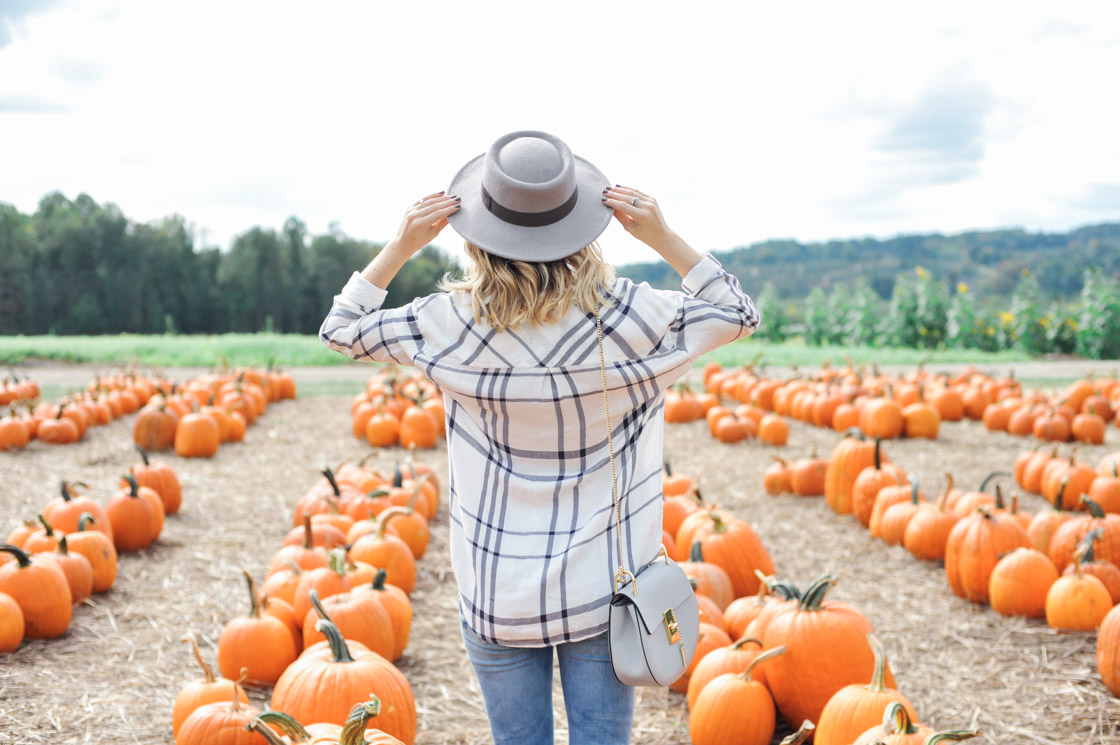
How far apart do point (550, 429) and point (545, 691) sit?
701 millimetres

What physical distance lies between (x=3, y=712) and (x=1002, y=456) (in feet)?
26.5

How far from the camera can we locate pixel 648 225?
2.00 metres

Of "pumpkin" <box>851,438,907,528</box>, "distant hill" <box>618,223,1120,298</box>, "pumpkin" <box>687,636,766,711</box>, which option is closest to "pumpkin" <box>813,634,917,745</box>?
"pumpkin" <box>687,636,766,711</box>

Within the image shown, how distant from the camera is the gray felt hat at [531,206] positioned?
1816mm

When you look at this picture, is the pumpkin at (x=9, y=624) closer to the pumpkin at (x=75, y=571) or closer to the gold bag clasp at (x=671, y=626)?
the pumpkin at (x=75, y=571)

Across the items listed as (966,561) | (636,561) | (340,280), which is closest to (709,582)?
(966,561)

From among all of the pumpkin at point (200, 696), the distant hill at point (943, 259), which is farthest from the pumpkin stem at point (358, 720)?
the distant hill at point (943, 259)

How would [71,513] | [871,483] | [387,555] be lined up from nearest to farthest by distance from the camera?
[387,555]
[71,513]
[871,483]

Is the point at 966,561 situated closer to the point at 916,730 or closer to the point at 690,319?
the point at 916,730

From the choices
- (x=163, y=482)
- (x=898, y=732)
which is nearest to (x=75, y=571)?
(x=163, y=482)

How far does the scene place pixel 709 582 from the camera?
392cm

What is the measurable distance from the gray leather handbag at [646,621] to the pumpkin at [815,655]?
1343 mm

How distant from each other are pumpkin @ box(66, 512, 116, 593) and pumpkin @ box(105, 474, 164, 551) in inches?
23.5

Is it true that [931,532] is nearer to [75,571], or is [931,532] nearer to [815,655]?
[815,655]
